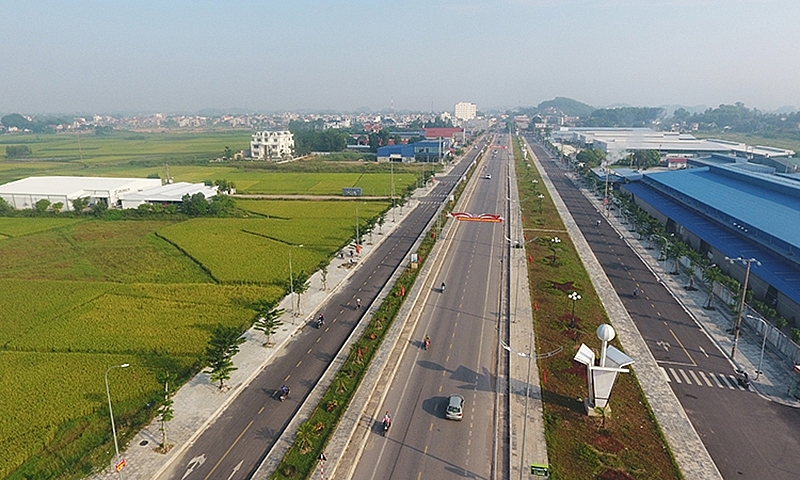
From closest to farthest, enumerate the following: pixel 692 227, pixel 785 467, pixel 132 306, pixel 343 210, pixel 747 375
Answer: pixel 785 467
pixel 747 375
pixel 132 306
pixel 692 227
pixel 343 210

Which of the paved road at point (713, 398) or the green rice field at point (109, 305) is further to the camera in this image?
the green rice field at point (109, 305)

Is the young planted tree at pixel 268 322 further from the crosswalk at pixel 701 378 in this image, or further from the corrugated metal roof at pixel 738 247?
the corrugated metal roof at pixel 738 247

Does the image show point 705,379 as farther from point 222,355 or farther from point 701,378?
point 222,355

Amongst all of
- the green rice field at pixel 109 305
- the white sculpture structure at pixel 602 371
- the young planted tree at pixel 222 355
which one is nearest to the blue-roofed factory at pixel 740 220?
the white sculpture structure at pixel 602 371

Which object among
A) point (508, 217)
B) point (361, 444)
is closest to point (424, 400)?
point (361, 444)

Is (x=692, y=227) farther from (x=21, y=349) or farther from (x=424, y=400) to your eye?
(x=21, y=349)

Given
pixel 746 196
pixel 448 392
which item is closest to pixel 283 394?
pixel 448 392

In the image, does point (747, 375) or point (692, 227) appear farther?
point (692, 227)

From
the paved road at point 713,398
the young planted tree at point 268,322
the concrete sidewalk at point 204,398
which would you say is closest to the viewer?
the concrete sidewalk at point 204,398
